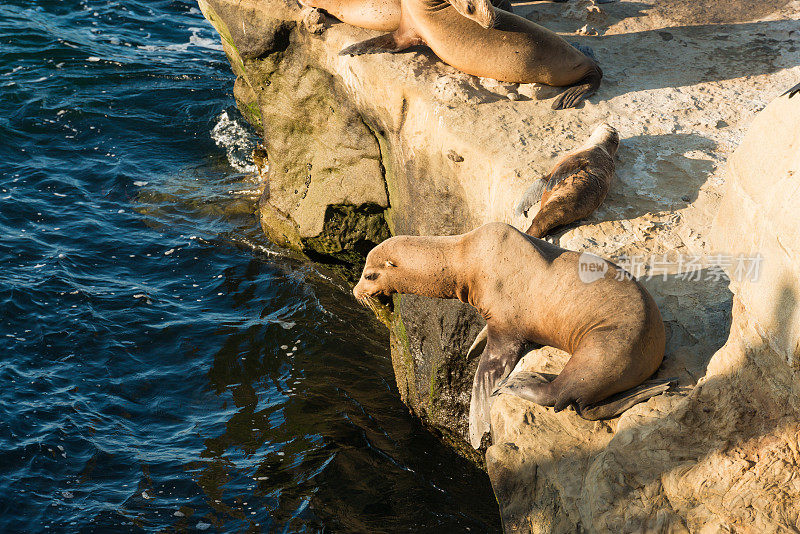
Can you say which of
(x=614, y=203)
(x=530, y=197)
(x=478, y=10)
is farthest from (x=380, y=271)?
(x=478, y=10)

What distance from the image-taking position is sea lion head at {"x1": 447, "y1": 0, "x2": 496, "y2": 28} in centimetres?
613

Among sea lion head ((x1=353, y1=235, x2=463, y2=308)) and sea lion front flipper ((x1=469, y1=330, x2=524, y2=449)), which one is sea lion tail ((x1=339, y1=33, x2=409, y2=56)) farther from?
sea lion front flipper ((x1=469, y1=330, x2=524, y2=449))

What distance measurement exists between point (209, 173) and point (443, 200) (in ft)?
16.6

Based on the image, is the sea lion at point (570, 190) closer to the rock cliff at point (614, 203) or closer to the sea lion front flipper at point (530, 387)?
the rock cliff at point (614, 203)

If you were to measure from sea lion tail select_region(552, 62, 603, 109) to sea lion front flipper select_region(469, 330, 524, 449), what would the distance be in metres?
2.63

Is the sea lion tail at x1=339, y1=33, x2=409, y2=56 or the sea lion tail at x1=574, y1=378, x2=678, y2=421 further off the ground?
the sea lion tail at x1=339, y1=33, x2=409, y2=56

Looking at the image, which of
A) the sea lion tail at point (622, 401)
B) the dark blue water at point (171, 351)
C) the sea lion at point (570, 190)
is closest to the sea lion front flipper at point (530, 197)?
the sea lion at point (570, 190)

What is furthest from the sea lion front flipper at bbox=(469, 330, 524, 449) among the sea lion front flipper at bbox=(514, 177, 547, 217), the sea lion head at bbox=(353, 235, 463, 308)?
the sea lion front flipper at bbox=(514, 177, 547, 217)

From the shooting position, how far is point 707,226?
488cm

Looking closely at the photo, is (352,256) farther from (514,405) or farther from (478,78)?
(514,405)

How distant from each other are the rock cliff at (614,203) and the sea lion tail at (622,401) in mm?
49

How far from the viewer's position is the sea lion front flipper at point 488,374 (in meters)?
4.34

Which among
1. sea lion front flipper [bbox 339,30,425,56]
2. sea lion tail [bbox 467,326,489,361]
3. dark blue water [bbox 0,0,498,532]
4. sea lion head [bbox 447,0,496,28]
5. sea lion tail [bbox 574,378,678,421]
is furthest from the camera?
sea lion front flipper [bbox 339,30,425,56]

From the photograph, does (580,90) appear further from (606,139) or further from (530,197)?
(530,197)
